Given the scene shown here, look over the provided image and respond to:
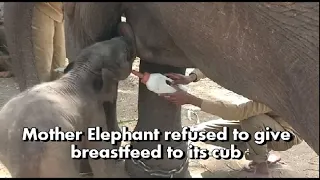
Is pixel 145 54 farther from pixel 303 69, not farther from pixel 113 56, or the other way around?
pixel 303 69

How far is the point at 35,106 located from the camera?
Result: 3.35ft

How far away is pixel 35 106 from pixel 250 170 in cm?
94

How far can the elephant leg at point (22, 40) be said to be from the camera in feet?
4.94

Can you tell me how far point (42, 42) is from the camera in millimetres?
1803

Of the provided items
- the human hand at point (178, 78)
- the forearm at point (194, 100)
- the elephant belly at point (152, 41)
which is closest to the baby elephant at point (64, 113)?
the elephant belly at point (152, 41)

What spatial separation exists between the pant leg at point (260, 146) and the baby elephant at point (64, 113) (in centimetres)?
54

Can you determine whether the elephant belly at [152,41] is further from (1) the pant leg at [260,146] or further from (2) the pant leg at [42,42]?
(1) the pant leg at [260,146]

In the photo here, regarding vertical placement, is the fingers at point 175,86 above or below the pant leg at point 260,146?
above

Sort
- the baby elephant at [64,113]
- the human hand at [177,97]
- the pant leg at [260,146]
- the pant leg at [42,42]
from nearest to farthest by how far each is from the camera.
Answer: the baby elephant at [64,113]
the human hand at [177,97]
the pant leg at [42,42]
the pant leg at [260,146]

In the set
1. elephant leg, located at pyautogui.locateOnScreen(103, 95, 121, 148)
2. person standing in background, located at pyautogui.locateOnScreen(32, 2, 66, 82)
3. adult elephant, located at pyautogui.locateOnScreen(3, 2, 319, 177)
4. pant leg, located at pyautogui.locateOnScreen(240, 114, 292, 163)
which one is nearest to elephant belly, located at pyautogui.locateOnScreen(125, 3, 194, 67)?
adult elephant, located at pyautogui.locateOnScreen(3, 2, 319, 177)

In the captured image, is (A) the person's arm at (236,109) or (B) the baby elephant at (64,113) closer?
(B) the baby elephant at (64,113)

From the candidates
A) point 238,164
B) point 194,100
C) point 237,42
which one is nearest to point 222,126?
point 238,164

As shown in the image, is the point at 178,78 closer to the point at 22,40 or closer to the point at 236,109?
the point at 236,109

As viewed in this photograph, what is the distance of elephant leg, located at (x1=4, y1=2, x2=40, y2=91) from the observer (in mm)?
1505
